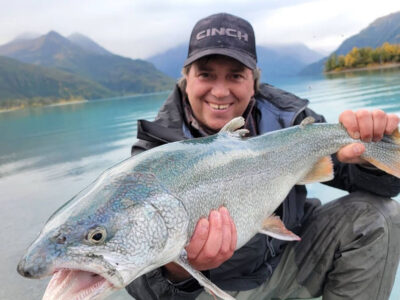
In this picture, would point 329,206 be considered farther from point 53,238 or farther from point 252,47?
point 53,238

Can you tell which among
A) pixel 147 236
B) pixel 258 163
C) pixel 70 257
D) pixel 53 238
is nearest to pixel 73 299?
pixel 70 257

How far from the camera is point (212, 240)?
219 cm

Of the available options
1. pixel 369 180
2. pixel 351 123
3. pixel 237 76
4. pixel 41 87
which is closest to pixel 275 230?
pixel 351 123

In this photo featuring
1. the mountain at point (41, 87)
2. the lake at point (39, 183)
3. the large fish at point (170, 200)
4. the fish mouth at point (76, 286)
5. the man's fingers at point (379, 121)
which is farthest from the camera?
the mountain at point (41, 87)

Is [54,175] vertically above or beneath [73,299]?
beneath

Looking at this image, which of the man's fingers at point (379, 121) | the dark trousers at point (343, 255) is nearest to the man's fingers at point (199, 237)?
the dark trousers at point (343, 255)

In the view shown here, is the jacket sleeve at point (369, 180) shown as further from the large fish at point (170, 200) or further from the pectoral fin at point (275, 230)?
the pectoral fin at point (275, 230)

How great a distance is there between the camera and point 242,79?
3.47 meters

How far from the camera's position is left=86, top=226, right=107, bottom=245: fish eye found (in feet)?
5.74

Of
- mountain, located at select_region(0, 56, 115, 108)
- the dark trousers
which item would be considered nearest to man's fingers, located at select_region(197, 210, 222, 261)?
the dark trousers

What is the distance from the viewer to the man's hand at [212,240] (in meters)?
2.17

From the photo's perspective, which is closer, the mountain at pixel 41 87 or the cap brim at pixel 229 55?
the cap brim at pixel 229 55

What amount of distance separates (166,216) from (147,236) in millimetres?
180

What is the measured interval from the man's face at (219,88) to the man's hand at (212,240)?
1469mm
